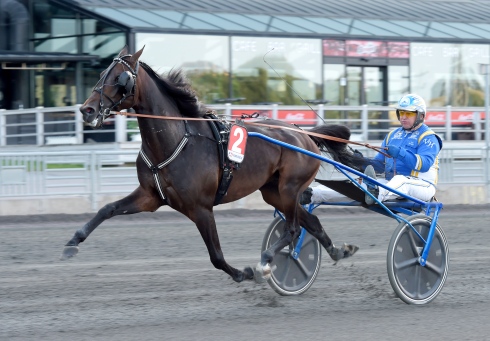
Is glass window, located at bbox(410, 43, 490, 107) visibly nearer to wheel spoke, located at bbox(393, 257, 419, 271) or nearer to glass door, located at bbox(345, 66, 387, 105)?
glass door, located at bbox(345, 66, 387, 105)

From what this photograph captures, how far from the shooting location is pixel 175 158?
20.4 feet

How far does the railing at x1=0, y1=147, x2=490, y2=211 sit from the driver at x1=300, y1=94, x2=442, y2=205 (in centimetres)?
544

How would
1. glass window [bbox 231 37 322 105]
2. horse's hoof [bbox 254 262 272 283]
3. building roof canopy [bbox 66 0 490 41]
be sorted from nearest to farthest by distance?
horse's hoof [bbox 254 262 272 283], building roof canopy [bbox 66 0 490 41], glass window [bbox 231 37 322 105]

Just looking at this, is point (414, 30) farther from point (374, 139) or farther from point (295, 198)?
point (295, 198)

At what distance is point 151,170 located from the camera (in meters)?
6.27

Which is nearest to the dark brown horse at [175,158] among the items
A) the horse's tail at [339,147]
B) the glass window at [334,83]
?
the horse's tail at [339,147]

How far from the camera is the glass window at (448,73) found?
21719 mm

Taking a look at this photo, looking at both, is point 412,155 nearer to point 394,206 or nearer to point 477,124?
point 394,206

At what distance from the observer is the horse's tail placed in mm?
7391

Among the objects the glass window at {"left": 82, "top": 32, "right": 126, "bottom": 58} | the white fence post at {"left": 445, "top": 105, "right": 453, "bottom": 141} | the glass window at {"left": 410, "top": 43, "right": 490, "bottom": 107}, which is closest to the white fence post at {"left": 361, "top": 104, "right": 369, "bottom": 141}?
the white fence post at {"left": 445, "top": 105, "right": 453, "bottom": 141}

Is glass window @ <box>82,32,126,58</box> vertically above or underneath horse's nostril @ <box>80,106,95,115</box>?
above

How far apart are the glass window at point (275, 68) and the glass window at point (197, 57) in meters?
0.30

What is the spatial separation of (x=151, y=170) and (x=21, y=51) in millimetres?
15599

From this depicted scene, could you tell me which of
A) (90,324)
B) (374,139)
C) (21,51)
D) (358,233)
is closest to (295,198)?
(90,324)
